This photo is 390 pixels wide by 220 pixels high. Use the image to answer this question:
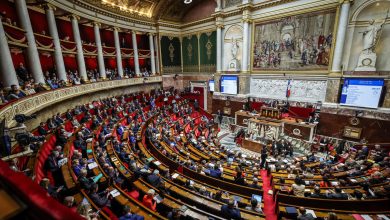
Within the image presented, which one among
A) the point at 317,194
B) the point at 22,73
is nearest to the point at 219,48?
the point at 22,73

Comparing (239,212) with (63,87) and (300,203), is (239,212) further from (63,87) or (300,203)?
(63,87)

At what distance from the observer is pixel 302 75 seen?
14.1 metres

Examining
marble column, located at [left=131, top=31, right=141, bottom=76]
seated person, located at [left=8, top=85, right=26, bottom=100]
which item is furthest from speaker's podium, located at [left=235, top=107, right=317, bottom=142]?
seated person, located at [left=8, top=85, right=26, bottom=100]

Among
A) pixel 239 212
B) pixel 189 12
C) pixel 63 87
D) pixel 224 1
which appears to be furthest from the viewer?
pixel 189 12

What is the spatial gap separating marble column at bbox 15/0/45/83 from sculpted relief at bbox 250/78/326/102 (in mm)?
14967

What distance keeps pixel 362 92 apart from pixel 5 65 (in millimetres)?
17653

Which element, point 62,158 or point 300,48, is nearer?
point 62,158

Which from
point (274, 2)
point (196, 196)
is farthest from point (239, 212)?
point (274, 2)

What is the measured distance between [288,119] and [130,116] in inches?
450

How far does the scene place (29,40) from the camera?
27.9 feet

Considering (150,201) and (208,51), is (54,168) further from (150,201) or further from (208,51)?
(208,51)

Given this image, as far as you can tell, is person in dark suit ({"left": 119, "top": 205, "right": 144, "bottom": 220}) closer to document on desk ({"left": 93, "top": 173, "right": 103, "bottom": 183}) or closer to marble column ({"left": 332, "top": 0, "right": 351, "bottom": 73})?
document on desk ({"left": 93, "top": 173, "right": 103, "bottom": 183})

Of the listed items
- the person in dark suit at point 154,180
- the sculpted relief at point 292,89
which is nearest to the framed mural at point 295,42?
the sculpted relief at point 292,89

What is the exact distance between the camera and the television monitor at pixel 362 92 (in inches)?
436
